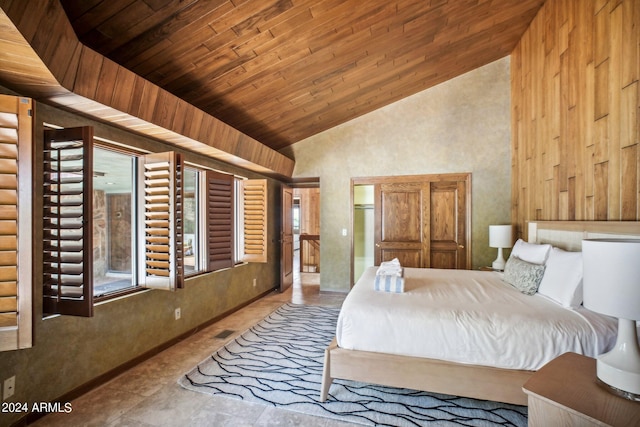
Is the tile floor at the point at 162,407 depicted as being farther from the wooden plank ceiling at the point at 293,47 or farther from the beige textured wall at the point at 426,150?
the beige textured wall at the point at 426,150

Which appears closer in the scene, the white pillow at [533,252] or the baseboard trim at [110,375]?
the baseboard trim at [110,375]

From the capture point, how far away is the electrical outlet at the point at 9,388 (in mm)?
1702

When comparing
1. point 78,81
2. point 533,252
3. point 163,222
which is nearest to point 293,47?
point 78,81

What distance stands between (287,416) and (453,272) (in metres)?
2.42

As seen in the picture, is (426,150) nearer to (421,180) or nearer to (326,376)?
(421,180)

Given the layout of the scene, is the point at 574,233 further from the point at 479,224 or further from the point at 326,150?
the point at 326,150

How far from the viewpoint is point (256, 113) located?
3633mm

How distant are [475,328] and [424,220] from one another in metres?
2.95

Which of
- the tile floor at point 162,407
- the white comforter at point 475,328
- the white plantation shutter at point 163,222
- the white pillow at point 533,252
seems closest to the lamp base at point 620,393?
the white comforter at point 475,328

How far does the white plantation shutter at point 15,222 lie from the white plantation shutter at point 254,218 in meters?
2.72

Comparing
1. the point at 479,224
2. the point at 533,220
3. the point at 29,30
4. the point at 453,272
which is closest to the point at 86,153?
the point at 29,30

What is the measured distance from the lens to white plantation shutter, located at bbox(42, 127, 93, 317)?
183cm

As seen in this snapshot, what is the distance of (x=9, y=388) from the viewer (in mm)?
1726

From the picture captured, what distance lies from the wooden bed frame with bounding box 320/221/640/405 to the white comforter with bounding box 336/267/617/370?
0.17 ft
